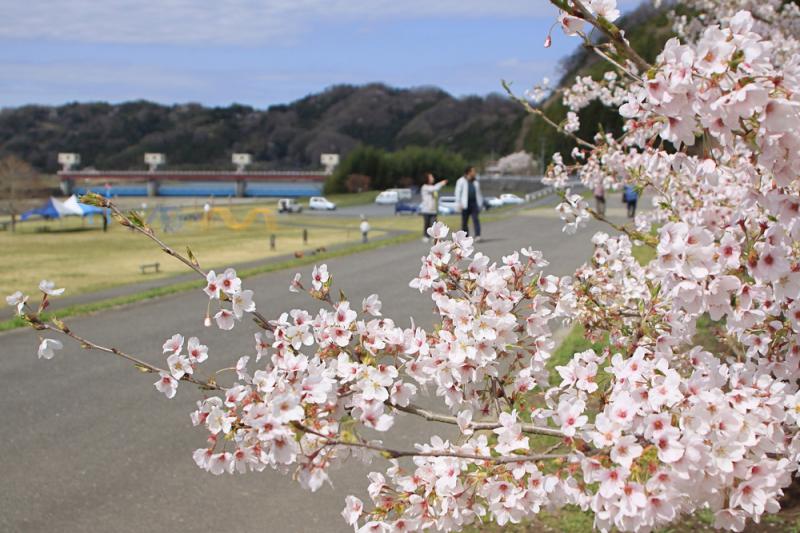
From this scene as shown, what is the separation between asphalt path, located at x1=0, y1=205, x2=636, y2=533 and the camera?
4906mm

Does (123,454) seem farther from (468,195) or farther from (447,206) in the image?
(447,206)

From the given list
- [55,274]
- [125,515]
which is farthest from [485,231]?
[125,515]

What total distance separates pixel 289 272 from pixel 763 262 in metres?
15.7

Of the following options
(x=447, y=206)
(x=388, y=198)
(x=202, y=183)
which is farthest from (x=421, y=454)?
(x=202, y=183)

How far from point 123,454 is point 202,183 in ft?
468

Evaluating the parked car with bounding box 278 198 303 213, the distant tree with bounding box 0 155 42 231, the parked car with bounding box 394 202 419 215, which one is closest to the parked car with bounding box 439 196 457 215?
the parked car with bounding box 394 202 419 215

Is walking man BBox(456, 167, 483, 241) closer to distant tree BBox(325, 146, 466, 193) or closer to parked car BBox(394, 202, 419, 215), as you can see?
parked car BBox(394, 202, 419, 215)

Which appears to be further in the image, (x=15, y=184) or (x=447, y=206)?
(x=447, y=206)

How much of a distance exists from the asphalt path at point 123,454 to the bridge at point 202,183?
121 meters

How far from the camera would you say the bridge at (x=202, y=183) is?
13400cm

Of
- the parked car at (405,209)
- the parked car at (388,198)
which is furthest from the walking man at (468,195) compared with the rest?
the parked car at (388,198)

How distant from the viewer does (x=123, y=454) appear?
609 centimetres

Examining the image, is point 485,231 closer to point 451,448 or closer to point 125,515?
point 125,515

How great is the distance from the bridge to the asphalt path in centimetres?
12097
